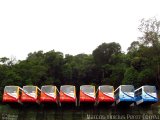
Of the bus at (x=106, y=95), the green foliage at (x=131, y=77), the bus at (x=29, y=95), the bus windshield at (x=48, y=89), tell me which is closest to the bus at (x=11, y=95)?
the bus at (x=29, y=95)

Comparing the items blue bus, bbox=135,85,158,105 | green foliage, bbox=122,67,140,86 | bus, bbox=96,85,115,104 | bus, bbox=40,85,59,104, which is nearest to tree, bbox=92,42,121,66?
green foliage, bbox=122,67,140,86

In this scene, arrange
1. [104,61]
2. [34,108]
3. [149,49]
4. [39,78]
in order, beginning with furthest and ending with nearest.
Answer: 1. [104,61]
2. [39,78]
3. [149,49]
4. [34,108]

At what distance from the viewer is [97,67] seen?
67938 millimetres

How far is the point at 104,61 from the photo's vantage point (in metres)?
70.7

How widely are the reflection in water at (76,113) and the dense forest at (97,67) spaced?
12659 millimetres

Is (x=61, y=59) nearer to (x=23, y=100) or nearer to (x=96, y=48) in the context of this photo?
(x=96, y=48)

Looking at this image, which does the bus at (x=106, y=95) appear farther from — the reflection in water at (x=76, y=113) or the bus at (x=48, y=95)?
the bus at (x=48, y=95)

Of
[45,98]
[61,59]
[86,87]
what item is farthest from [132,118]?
[61,59]

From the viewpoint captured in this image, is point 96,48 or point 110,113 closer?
point 110,113

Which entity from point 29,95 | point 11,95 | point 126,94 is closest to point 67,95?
point 29,95

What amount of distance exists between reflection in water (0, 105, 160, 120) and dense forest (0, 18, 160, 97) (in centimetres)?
1266

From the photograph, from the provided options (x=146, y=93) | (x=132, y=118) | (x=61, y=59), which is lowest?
(x=132, y=118)

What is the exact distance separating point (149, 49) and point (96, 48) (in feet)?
92.3

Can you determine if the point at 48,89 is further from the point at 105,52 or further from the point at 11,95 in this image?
the point at 105,52
